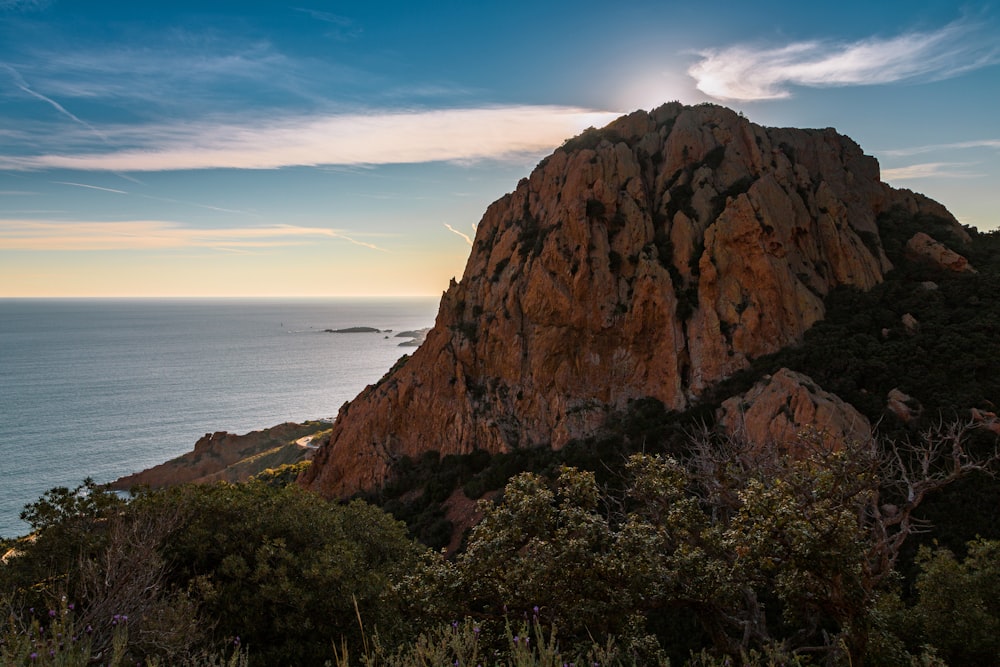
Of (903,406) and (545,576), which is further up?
(903,406)

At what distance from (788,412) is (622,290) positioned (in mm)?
16217

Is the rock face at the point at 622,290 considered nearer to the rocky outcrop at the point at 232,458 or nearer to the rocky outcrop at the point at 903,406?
the rocky outcrop at the point at 903,406

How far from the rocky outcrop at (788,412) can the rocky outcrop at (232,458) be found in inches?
1980

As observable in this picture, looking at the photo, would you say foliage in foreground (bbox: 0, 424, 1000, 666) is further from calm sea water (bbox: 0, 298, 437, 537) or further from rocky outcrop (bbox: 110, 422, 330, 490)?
calm sea water (bbox: 0, 298, 437, 537)

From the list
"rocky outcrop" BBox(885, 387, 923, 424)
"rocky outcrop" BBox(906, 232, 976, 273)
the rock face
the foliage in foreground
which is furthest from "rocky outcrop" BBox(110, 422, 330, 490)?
"rocky outcrop" BBox(906, 232, 976, 273)

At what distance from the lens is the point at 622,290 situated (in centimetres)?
4512

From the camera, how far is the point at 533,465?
4209 centimetres

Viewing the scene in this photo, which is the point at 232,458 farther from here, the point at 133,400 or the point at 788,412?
the point at 788,412

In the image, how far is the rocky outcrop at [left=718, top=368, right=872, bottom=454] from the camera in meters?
31.4

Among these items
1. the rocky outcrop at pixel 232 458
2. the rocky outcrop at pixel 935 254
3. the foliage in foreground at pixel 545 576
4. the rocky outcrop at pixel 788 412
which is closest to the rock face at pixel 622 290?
the rocky outcrop at pixel 935 254

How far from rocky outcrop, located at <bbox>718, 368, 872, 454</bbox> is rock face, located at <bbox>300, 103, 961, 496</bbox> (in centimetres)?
481

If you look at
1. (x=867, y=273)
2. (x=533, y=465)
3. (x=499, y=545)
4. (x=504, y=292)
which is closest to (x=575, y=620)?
(x=499, y=545)

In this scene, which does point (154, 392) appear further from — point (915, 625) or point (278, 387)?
point (915, 625)

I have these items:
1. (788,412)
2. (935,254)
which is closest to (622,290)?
(788,412)
